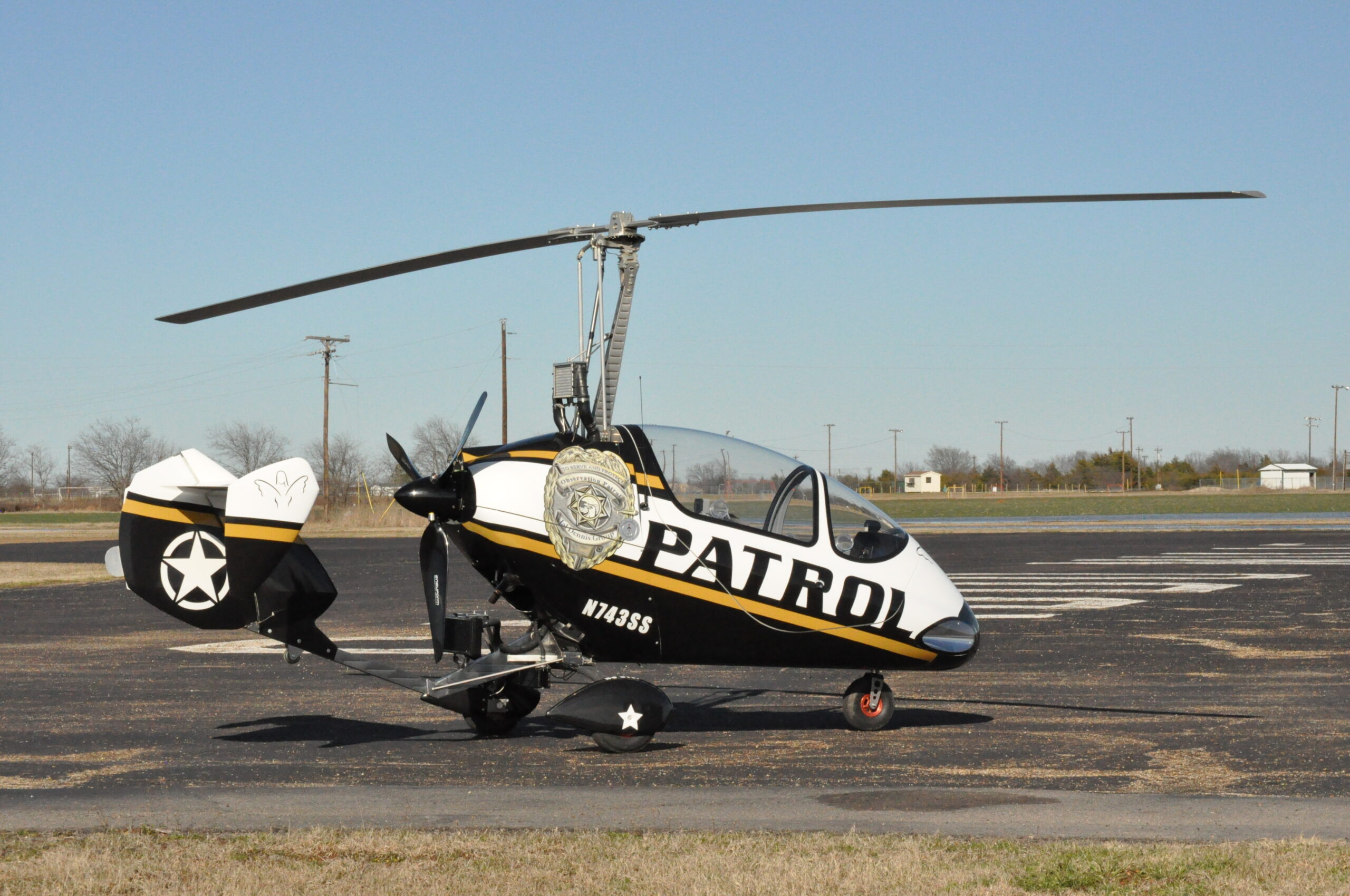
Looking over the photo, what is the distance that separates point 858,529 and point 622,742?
8.51ft

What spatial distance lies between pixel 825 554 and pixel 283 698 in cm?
593

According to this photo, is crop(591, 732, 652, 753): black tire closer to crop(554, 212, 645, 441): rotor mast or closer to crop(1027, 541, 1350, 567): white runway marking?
crop(554, 212, 645, 441): rotor mast

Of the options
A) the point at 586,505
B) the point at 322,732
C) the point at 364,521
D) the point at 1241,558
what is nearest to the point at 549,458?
the point at 586,505

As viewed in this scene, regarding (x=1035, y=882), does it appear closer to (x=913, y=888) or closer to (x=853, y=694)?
(x=913, y=888)

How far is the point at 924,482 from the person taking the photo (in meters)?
192

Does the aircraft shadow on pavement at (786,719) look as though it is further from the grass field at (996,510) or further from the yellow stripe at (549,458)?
the grass field at (996,510)

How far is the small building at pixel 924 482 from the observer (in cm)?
19075

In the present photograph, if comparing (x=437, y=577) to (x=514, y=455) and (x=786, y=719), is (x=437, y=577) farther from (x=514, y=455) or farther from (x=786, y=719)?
(x=786, y=719)

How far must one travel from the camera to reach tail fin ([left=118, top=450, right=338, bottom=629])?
9734 millimetres

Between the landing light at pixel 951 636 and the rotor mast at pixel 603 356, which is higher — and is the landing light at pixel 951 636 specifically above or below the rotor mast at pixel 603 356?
below

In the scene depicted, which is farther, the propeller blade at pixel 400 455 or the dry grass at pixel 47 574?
the dry grass at pixel 47 574

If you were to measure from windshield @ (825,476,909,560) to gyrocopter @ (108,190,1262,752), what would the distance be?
0.07 ft

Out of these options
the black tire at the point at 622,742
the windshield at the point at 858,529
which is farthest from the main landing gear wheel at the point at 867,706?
the black tire at the point at 622,742

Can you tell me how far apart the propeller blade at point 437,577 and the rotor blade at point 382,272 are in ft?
6.61
